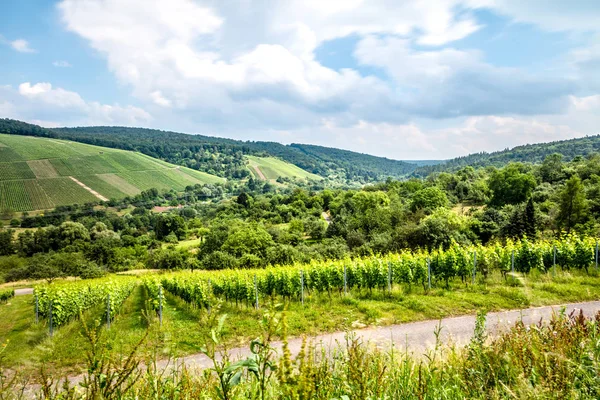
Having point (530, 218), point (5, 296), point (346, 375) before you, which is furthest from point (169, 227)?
point (346, 375)

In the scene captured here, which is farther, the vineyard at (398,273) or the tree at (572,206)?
the tree at (572,206)

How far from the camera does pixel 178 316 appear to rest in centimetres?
1936

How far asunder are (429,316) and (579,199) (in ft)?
137

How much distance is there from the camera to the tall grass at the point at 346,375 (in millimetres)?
1894

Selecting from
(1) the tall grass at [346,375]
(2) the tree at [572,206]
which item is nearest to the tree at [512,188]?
(2) the tree at [572,206]

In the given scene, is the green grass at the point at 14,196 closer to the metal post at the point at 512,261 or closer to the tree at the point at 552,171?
the metal post at the point at 512,261

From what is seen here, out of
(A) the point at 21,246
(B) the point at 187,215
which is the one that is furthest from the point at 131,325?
(B) the point at 187,215

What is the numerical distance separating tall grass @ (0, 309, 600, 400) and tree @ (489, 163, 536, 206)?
74337 mm

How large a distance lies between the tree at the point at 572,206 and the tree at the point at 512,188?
22.5m

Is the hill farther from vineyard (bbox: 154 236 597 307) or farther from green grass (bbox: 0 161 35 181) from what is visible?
vineyard (bbox: 154 236 597 307)

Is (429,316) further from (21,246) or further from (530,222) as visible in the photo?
(21,246)

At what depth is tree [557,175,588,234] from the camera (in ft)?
141

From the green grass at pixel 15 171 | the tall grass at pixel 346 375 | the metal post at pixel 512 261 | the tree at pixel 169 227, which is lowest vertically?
the tree at pixel 169 227

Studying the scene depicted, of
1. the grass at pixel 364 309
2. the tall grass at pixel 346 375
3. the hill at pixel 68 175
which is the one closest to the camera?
the tall grass at pixel 346 375
